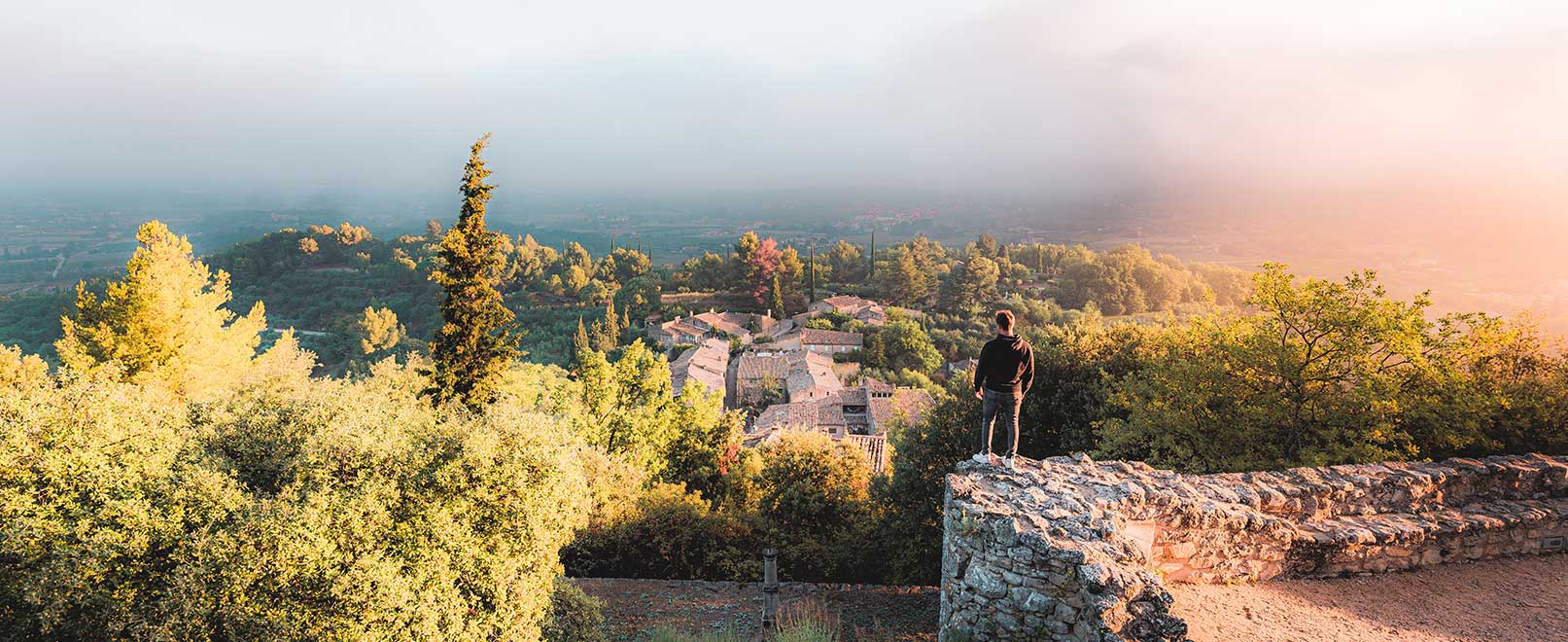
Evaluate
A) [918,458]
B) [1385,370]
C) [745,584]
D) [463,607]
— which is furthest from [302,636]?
[1385,370]

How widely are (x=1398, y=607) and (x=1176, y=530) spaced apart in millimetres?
2268

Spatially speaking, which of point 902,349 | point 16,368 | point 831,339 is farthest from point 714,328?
point 16,368

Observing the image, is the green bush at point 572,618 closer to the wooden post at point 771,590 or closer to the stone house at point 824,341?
the wooden post at point 771,590

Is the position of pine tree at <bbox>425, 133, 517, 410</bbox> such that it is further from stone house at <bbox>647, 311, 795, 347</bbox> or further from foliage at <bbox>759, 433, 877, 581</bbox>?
stone house at <bbox>647, 311, 795, 347</bbox>

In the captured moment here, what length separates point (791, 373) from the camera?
43.6m

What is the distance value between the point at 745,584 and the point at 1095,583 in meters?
7.67

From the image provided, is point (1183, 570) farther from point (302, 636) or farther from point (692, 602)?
point (302, 636)

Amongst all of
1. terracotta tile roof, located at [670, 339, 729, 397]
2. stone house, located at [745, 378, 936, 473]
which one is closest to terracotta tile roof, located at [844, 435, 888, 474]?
stone house, located at [745, 378, 936, 473]

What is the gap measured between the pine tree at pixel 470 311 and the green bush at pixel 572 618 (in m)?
5.39

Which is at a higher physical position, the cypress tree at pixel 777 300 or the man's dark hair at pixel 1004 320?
the man's dark hair at pixel 1004 320

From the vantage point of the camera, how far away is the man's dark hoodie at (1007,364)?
25.4 feet

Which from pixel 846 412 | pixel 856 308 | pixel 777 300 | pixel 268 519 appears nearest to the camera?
pixel 268 519

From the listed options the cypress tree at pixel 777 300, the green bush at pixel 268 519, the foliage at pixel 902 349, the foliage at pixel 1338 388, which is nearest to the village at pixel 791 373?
the cypress tree at pixel 777 300

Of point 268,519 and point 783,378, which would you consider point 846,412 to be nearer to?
point 783,378
